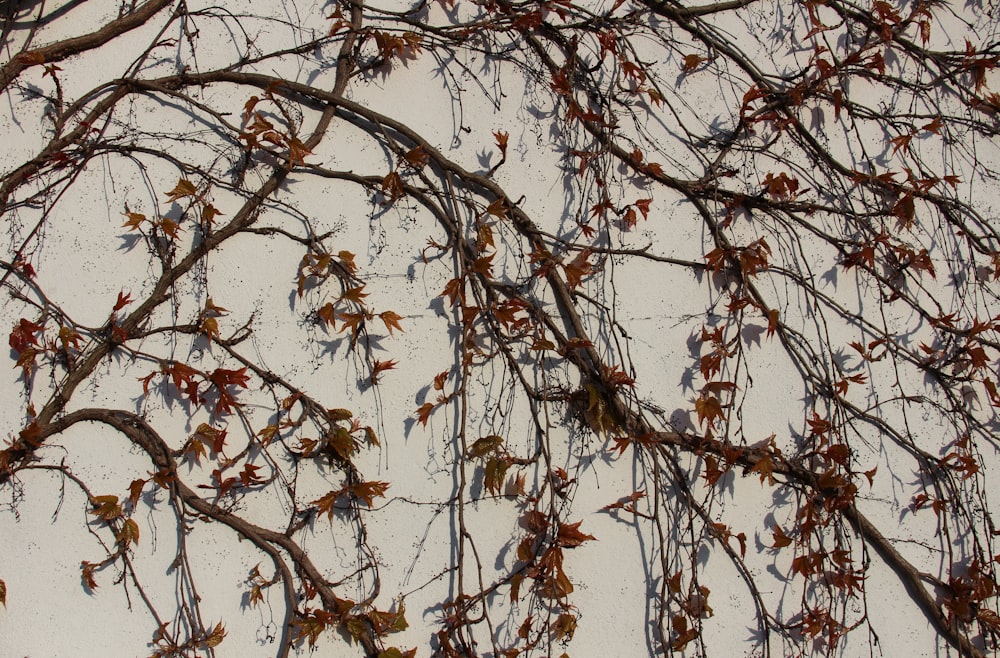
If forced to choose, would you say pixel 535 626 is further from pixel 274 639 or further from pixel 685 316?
pixel 685 316

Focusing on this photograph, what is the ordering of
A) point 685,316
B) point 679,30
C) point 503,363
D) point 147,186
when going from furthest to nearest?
1. point 679,30
2. point 685,316
3. point 503,363
4. point 147,186

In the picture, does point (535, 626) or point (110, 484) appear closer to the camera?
point (110, 484)

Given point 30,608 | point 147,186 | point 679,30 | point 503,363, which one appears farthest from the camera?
point 679,30

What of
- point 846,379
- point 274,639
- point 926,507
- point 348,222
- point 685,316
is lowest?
point 274,639

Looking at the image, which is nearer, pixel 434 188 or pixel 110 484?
pixel 110 484

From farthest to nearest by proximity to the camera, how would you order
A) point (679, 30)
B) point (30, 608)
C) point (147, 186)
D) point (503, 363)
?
point (679, 30) < point (503, 363) < point (147, 186) < point (30, 608)

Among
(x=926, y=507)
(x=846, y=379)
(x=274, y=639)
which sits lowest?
(x=274, y=639)

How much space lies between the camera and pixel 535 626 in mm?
1980

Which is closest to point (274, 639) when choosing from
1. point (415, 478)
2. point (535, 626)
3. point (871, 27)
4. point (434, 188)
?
point (415, 478)

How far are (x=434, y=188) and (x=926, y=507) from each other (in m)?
1.74

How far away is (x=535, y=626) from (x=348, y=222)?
1.16 metres

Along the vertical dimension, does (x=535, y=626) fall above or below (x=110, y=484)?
below

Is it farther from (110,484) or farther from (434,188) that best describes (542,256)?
(110,484)

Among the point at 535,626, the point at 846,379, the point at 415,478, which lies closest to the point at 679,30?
the point at 846,379
